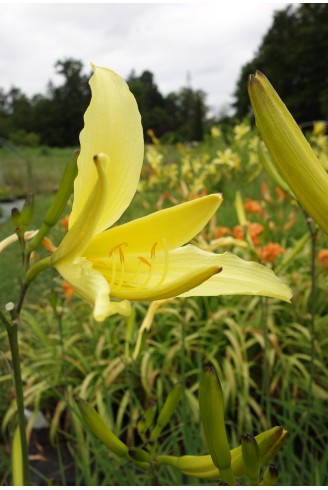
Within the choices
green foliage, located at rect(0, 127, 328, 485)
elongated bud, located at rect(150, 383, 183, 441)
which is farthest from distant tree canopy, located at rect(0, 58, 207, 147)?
elongated bud, located at rect(150, 383, 183, 441)

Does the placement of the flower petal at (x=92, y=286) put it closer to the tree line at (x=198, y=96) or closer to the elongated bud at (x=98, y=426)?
the elongated bud at (x=98, y=426)

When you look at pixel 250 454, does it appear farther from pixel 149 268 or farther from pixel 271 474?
pixel 149 268

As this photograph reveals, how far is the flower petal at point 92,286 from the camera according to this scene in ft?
1.03

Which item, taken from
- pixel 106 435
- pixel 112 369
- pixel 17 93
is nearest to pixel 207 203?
pixel 106 435

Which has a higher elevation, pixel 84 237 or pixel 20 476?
pixel 84 237

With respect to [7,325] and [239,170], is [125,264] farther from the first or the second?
[239,170]

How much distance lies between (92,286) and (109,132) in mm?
131

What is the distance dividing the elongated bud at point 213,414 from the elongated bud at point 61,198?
19 cm

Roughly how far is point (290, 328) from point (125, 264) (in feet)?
6.89

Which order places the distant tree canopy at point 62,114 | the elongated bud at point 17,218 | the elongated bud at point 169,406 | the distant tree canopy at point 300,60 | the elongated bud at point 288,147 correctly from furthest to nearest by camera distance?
the distant tree canopy at point 300,60 → the distant tree canopy at point 62,114 → the elongated bud at point 169,406 → the elongated bud at point 17,218 → the elongated bud at point 288,147

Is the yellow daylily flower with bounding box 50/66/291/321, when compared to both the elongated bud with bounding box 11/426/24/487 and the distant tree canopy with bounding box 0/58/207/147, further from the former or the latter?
the distant tree canopy with bounding box 0/58/207/147

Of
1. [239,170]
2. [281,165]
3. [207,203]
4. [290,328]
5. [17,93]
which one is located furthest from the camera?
[17,93]

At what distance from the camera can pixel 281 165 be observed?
0.91ft

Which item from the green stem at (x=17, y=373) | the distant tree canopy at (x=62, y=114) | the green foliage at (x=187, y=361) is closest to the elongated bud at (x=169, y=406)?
the green stem at (x=17, y=373)
